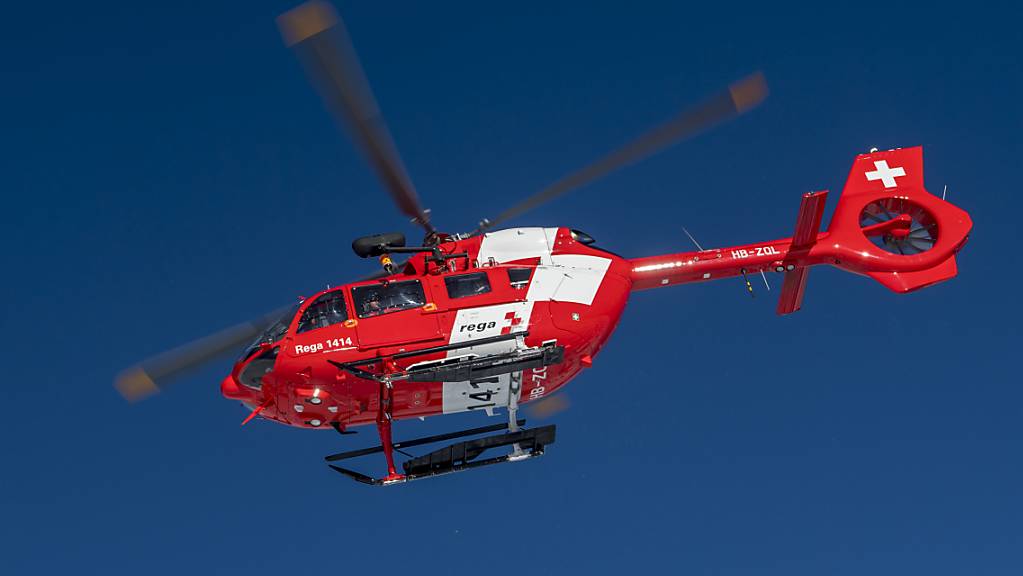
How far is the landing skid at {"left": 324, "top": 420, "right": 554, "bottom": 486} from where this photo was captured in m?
16.9

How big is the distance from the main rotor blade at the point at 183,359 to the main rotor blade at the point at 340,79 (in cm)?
310

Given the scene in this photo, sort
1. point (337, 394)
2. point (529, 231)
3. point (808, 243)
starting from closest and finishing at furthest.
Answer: point (337, 394), point (529, 231), point (808, 243)

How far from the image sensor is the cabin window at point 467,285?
54.9 feet

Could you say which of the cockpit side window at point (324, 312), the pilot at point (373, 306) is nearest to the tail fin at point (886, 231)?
the pilot at point (373, 306)

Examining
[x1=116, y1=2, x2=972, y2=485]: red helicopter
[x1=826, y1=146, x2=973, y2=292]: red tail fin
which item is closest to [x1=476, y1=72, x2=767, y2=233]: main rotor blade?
[x1=116, y1=2, x2=972, y2=485]: red helicopter

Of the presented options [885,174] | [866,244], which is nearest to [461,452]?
[866,244]

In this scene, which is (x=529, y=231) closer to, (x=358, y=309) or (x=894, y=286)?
(x=358, y=309)

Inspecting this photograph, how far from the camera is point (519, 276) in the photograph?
1716 cm

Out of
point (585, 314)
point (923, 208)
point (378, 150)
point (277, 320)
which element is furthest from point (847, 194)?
point (277, 320)

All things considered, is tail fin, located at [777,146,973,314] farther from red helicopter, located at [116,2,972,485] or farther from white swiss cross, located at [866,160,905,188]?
red helicopter, located at [116,2,972,485]

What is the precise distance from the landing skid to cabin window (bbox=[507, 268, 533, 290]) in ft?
7.23

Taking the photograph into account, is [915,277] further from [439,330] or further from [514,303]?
[439,330]

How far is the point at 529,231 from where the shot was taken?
17.9 metres

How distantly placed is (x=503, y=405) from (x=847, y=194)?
311 inches
